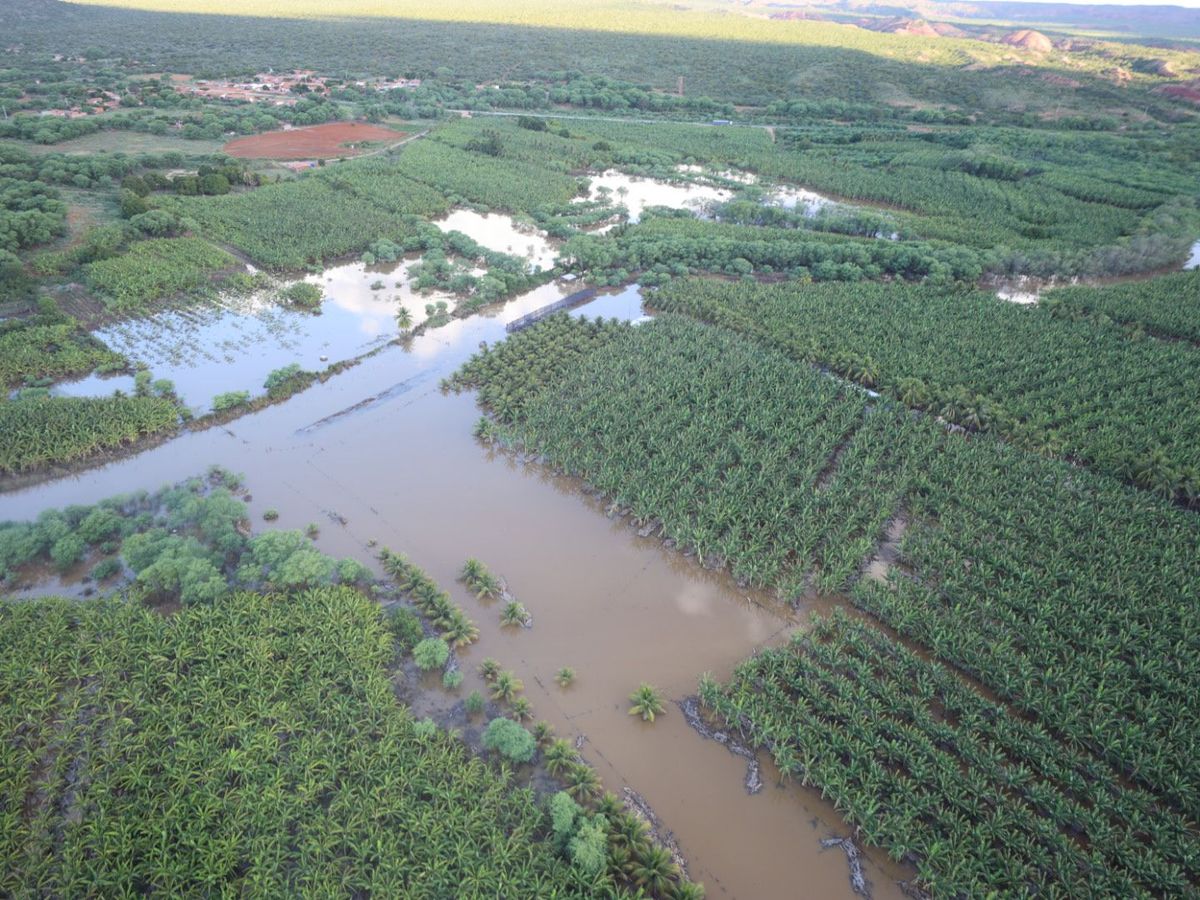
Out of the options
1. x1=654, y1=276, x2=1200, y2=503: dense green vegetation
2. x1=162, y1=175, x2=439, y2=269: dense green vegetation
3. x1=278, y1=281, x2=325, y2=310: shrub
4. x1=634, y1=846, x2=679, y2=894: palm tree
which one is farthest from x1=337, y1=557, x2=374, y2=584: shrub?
x1=162, y1=175, x2=439, y2=269: dense green vegetation

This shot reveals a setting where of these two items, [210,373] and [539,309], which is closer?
[210,373]

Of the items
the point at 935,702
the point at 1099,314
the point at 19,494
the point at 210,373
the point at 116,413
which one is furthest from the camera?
the point at 1099,314

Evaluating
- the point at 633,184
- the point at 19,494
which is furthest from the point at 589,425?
the point at 633,184

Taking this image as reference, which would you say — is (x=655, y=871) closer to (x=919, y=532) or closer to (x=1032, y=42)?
(x=919, y=532)

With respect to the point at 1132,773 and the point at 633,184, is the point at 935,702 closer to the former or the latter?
the point at 1132,773

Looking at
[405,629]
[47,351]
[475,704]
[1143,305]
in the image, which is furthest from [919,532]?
[47,351]

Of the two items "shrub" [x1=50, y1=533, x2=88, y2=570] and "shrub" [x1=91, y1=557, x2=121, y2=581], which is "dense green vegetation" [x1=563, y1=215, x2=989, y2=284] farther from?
"shrub" [x1=50, y1=533, x2=88, y2=570]

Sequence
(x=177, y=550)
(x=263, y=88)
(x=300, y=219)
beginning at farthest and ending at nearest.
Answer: (x=263, y=88) < (x=300, y=219) < (x=177, y=550)
